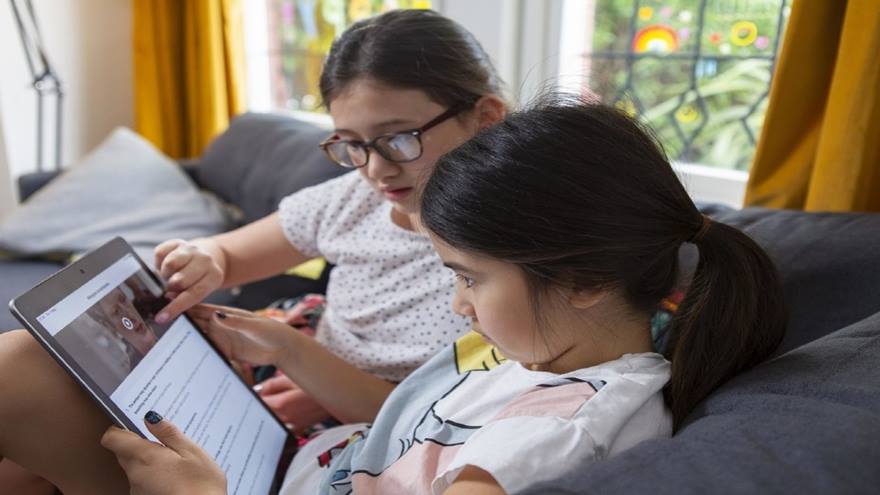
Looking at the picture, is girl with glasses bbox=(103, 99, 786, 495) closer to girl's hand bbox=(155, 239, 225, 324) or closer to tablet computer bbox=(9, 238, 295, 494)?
tablet computer bbox=(9, 238, 295, 494)

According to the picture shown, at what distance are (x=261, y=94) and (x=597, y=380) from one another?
3078 mm

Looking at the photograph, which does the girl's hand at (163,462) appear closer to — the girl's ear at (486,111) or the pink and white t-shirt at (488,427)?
the pink and white t-shirt at (488,427)

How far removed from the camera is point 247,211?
2.34 meters

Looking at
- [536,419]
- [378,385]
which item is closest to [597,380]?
[536,419]

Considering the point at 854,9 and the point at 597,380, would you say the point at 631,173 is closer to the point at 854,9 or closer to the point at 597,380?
the point at 597,380

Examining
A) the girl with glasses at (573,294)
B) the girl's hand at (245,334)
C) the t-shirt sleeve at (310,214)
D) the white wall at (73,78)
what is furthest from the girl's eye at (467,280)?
the white wall at (73,78)

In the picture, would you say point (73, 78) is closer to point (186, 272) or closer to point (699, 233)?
point (186, 272)

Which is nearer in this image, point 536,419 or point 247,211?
point 536,419

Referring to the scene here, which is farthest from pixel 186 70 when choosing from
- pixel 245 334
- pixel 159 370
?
pixel 159 370

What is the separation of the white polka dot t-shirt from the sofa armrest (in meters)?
1.83

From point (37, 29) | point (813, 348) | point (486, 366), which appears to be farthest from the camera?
point (37, 29)

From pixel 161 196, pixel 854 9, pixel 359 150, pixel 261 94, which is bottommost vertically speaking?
pixel 161 196

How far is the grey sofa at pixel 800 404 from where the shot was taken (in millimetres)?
483

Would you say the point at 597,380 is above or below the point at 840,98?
below
